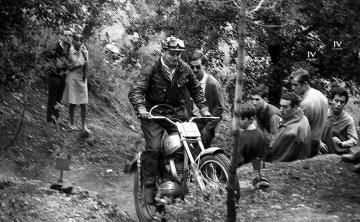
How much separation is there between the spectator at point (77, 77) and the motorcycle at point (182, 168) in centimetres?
491

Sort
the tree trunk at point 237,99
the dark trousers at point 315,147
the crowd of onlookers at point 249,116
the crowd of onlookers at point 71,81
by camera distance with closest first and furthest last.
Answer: the tree trunk at point 237,99 < the crowd of onlookers at point 249,116 < the dark trousers at point 315,147 < the crowd of onlookers at point 71,81

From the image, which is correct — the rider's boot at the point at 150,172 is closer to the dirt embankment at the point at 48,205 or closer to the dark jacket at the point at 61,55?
the dirt embankment at the point at 48,205

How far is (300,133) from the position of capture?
852cm

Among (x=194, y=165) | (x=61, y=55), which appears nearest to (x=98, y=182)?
(x=61, y=55)

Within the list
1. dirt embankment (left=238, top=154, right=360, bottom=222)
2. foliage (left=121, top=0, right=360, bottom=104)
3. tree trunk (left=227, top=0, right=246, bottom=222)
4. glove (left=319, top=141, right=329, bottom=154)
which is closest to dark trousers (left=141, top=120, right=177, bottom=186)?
dirt embankment (left=238, top=154, right=360, bottom=222)

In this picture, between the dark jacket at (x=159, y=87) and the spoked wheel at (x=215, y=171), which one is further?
the dark jacket at (x=159, y=87)

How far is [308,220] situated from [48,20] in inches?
174

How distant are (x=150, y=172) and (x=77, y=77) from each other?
5.49m

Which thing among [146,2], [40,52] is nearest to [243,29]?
[40,52]

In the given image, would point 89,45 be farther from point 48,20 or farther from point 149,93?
point 149,93

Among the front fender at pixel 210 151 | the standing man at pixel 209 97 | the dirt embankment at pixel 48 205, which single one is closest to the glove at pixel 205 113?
the front fender at pixel 210 151

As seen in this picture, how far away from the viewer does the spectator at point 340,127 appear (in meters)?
9.09

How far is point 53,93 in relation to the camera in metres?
12.2

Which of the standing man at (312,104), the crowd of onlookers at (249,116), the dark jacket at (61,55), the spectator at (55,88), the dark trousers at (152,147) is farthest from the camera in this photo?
the spectator at (55,88)
